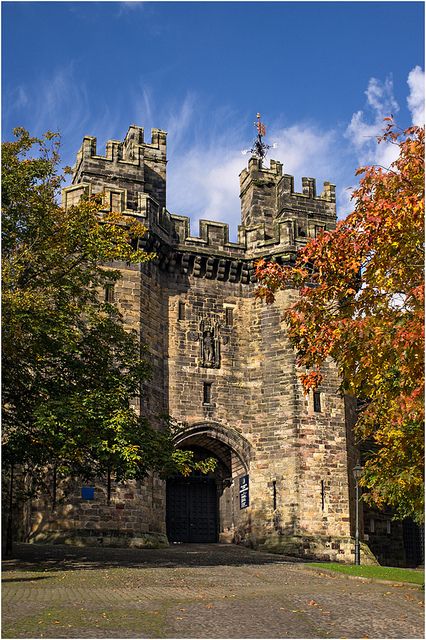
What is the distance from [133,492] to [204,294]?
30.6 feet

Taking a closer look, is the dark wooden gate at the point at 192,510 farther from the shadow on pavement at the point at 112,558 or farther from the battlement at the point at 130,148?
the battlement at the point at 130,148

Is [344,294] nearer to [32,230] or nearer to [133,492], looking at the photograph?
[32,230]

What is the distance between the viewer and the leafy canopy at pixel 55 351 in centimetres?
1811

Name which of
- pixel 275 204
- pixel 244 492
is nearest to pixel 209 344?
pixel 244 492

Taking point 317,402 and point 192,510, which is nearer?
point 317,402

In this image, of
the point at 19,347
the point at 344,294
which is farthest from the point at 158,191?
the point at 344,294

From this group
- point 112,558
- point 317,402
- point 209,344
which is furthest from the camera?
point 209,344

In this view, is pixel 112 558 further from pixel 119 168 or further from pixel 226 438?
pixel 119 168

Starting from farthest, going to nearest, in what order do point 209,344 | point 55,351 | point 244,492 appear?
point 209,344, point 244,492, point 55,351

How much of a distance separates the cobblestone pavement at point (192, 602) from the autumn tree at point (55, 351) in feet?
8.55

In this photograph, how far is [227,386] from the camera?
1302 inches

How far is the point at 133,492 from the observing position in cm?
2816

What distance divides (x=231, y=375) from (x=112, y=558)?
12017mm

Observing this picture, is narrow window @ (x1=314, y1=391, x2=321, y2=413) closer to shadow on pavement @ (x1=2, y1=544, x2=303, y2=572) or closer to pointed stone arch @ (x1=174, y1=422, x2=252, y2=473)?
pointed stone arch @ (x1=174, y1=422, x2=252, y2=473)
